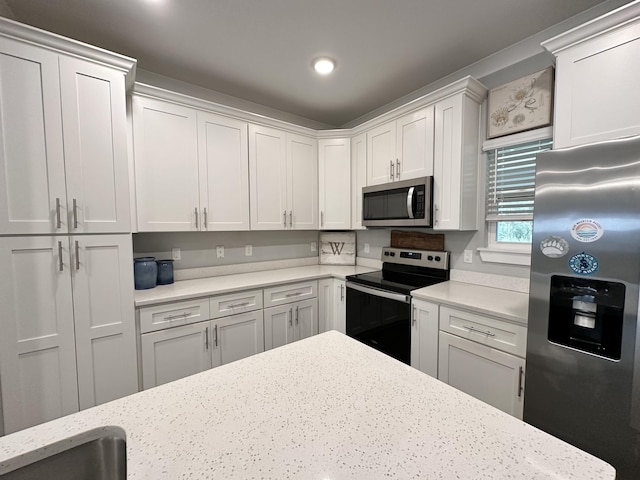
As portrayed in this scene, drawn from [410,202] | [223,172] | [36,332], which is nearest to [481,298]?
[410,202]

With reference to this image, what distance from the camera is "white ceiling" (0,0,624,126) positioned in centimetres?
157

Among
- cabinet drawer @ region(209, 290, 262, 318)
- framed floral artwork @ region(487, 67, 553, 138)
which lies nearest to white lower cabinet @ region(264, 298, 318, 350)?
cabinet drawer @ region(209, 290, 262, 318)

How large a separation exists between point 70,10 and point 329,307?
2806 millimetres

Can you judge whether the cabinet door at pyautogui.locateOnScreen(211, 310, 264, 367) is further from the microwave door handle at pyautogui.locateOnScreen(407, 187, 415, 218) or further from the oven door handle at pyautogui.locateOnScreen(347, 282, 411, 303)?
the microwave door handle at pyautogui.locateOnScreen(407, 187, 415, 218)

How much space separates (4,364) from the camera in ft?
4.60

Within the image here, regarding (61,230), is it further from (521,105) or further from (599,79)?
(521,105)

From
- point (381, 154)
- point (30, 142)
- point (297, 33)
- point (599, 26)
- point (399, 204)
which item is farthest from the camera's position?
point (381, 154)

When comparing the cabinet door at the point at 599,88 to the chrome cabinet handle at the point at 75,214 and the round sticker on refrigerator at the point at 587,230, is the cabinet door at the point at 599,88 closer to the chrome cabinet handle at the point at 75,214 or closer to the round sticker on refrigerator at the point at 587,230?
the round sticker on refrigerator at the point at 587,230

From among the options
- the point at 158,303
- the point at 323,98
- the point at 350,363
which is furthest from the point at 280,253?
the point at 350,363

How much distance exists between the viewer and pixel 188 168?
7.22 ft

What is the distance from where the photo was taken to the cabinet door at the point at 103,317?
158 centimetres

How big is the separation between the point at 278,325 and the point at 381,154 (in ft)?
6.09

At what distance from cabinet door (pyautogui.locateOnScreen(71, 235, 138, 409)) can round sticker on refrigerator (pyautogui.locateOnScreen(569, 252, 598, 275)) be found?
7.84 feet

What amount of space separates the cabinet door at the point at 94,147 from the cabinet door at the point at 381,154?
201cm
